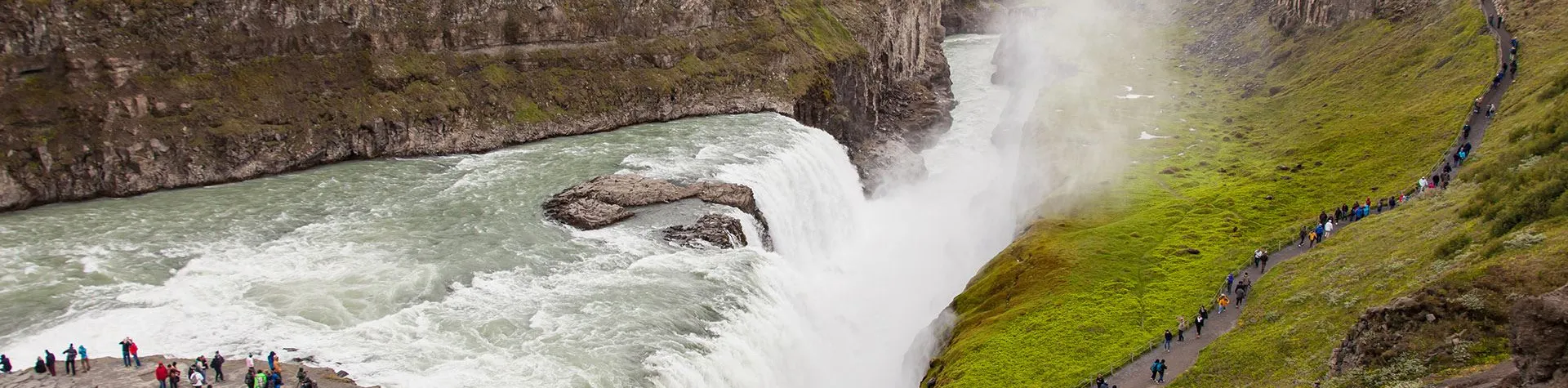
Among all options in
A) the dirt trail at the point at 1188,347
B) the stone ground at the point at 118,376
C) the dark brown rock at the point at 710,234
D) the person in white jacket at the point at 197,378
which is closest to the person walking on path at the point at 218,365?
the stone ground at the point at 118,376

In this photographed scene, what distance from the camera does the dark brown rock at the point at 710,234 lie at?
56.4m

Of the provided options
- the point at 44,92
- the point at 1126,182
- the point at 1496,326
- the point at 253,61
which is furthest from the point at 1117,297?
the point at 44,92

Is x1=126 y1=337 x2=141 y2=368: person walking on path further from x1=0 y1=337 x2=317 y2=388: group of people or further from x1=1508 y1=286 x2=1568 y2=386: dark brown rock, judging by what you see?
x1=1508 y1=286 x2=1568 y2=386: dark brown rock

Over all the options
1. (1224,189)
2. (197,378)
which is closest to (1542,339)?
(197,378)

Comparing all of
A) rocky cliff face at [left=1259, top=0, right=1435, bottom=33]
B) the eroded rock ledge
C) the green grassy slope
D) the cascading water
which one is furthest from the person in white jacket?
rocky cliff face at [left=1259, top=0, right=1435, bottom=33]

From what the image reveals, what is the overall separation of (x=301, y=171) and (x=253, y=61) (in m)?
7.35

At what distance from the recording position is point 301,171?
6341 cm

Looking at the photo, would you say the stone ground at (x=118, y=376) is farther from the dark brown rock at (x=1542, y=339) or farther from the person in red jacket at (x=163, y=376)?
the dark brown rock at (x=1542, y=339)

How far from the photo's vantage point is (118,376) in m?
35.6

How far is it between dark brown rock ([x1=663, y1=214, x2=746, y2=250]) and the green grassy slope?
976 inches

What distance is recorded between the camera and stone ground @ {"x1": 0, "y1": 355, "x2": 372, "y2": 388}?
34719mm

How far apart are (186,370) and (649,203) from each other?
29001 mm

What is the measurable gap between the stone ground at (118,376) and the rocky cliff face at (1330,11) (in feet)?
353

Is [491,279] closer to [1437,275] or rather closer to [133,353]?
[133,353]
